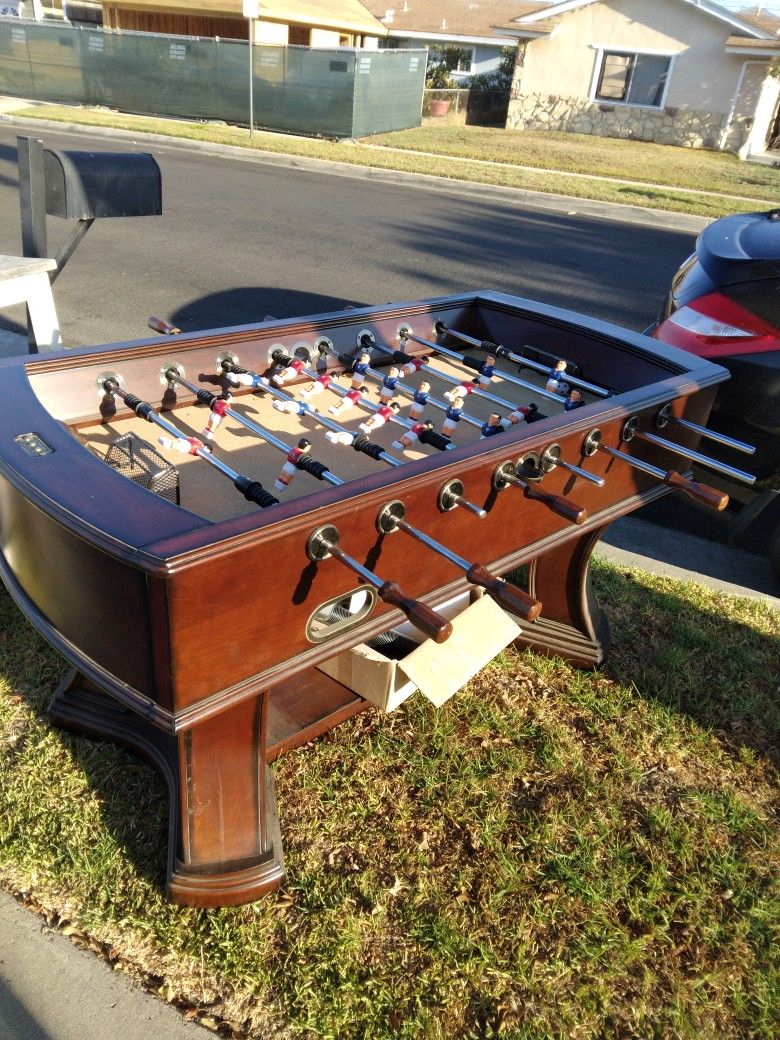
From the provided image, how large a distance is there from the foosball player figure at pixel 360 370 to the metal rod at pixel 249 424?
485 mm

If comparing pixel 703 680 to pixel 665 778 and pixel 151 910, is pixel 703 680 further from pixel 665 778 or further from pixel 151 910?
pixel 151 910

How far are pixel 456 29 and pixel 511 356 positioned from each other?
27.9 m

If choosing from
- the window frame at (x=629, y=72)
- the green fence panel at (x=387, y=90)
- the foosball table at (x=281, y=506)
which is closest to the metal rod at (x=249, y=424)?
the foosball table at (x=281, y=506)

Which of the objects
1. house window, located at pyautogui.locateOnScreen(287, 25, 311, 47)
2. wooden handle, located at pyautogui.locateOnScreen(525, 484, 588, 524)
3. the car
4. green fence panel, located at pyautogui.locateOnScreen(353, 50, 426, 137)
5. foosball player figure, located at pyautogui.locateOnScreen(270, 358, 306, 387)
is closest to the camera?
wooden handle, located at pyautogui.locateOnScreen(525, 484, 588, 524)

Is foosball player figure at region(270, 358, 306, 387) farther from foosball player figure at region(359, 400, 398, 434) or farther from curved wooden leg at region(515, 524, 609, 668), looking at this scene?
curved wooden leg at region(515, 524, 609, 668)

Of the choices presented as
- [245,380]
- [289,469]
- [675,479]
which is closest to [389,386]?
[245,380]

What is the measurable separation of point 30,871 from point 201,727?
0.66m

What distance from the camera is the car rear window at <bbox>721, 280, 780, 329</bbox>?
10.7 feet

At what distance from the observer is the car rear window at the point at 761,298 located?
3.26 m

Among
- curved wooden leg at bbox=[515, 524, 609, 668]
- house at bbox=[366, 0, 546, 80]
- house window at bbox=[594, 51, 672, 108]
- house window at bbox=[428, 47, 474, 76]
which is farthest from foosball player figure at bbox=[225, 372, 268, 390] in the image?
house window at bbox=[428, 47, 474, 76]

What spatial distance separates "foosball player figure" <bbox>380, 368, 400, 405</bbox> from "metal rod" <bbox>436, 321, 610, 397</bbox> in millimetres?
475

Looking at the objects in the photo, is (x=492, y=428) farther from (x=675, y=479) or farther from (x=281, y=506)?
(x=281, y=506)

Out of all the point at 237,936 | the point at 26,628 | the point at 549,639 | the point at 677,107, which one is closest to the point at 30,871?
the point at 237,936

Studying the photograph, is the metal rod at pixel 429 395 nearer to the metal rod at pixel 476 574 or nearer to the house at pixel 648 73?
the metal rod at pixel 476 574
